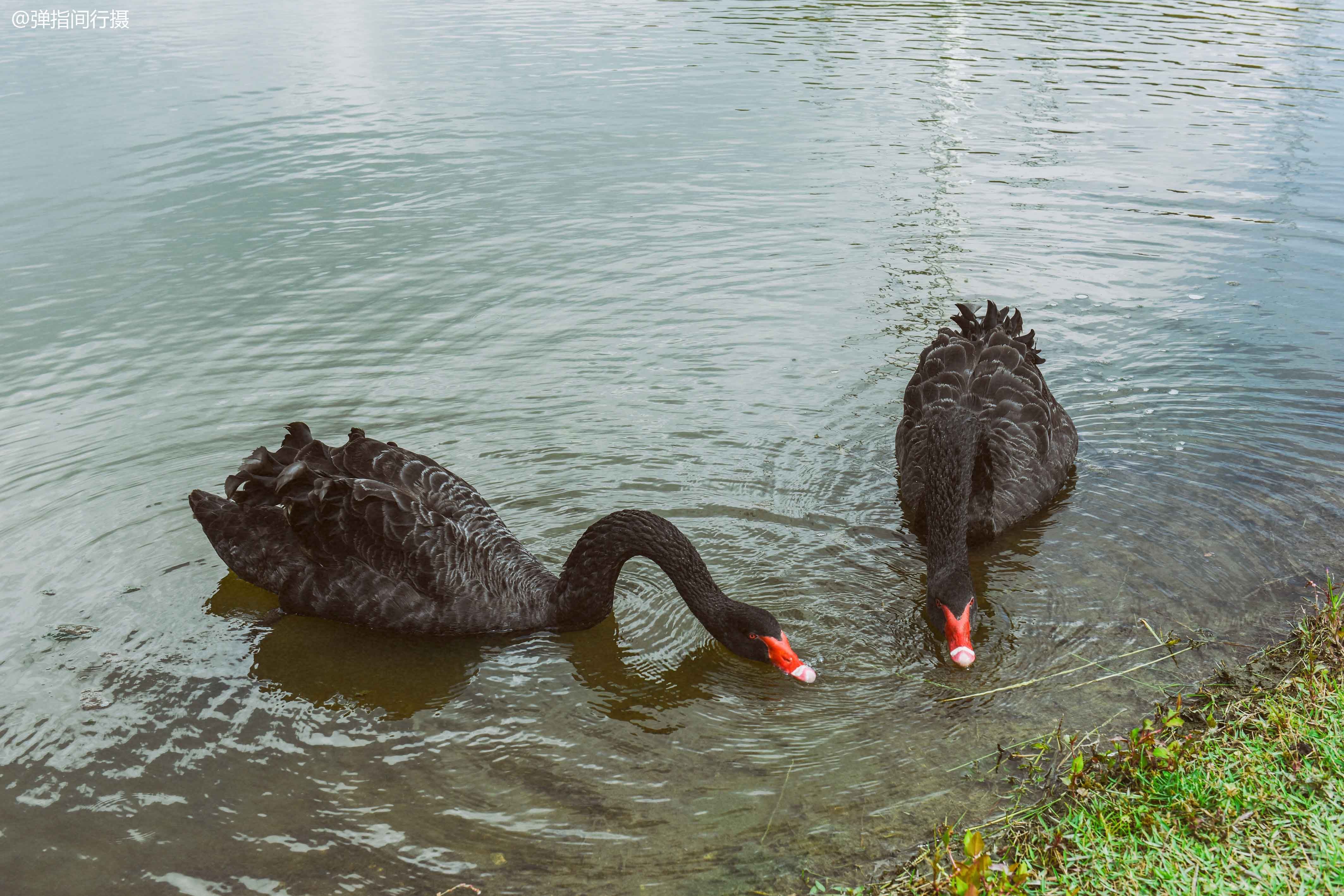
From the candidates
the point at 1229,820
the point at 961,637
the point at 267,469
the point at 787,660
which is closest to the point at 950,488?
the point at 961,637

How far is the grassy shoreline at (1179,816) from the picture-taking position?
337 centimetres

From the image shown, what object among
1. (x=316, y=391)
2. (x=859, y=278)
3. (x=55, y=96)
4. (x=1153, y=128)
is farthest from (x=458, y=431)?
(x=55, y=96)

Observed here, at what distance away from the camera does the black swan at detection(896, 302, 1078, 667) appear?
202 inches

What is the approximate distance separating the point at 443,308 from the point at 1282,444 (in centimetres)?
623

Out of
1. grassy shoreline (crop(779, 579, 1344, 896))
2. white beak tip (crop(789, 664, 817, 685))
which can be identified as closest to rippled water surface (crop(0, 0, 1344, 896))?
white beak tip (crop(789, 664, 817, 685))

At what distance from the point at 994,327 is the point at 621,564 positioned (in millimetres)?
3326

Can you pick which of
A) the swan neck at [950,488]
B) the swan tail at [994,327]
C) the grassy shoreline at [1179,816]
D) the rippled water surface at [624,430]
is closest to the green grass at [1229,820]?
the grassy shoreline at [1179,816]

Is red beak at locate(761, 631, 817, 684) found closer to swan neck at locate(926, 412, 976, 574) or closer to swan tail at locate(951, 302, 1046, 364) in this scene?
swan neck at locate(926, 412, 976, 574)

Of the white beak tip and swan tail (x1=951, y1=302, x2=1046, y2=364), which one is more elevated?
swan tail (x1=951, y1=302, x2=1046, y2=364)

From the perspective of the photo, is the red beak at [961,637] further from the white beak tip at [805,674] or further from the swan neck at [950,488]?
the white beak tip at [805,674]

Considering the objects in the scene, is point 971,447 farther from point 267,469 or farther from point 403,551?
point 267,469

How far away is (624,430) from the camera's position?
6961 mm

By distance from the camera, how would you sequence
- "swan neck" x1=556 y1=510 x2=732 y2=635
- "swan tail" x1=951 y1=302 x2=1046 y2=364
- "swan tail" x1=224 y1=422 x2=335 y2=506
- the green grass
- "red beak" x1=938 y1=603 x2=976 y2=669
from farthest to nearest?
"swan tail" x1=951 y1=302 x2=1046 y2=364 < "swan tail" x1=224 y1=422 x2=335 y2=506 < "swan neck" x1=556 y1=510 x2=732 y2=635 < "red beak" x1=938 y1=603 x2=976 y2=669 < the green grass

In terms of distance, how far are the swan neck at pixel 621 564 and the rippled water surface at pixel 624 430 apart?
26 centimetres
